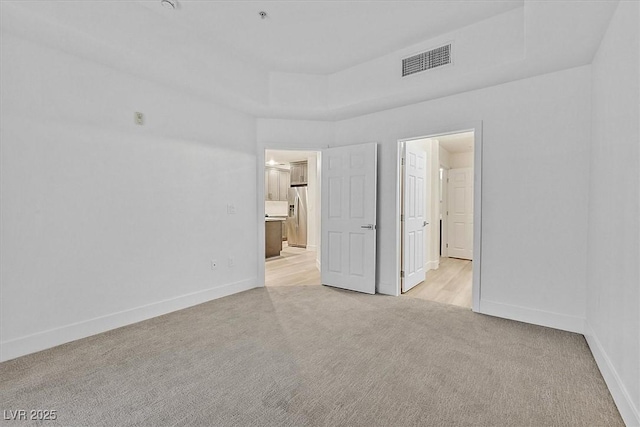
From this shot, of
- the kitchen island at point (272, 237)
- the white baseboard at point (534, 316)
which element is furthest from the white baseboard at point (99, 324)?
the white baseboard at point (534, 316)

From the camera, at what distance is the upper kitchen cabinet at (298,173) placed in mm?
8797

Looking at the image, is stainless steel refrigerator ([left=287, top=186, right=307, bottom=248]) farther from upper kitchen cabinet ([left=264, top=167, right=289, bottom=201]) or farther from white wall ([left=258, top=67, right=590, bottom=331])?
white wall ([left=258, top=67, right=590, bottom=331])

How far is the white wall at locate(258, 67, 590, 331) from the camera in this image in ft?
9.41

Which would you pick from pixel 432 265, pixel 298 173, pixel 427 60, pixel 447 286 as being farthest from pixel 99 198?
pixel 298 173

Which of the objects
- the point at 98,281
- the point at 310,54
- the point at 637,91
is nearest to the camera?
the point at 637,91

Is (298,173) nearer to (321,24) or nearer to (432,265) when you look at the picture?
(432,265)

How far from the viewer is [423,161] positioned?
16.0ft

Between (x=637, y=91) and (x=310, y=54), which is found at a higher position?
(x=310, y=54)

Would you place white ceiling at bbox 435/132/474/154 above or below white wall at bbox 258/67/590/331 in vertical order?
above

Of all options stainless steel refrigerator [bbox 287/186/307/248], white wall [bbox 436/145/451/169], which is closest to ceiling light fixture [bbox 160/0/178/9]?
white wall [bbox 436/145/451/169]

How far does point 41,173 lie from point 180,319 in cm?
183

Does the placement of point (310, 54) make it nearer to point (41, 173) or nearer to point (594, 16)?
point (594, 16)

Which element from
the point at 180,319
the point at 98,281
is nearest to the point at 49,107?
the point at 98,281

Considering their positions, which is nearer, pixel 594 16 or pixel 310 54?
pixel 594 16
